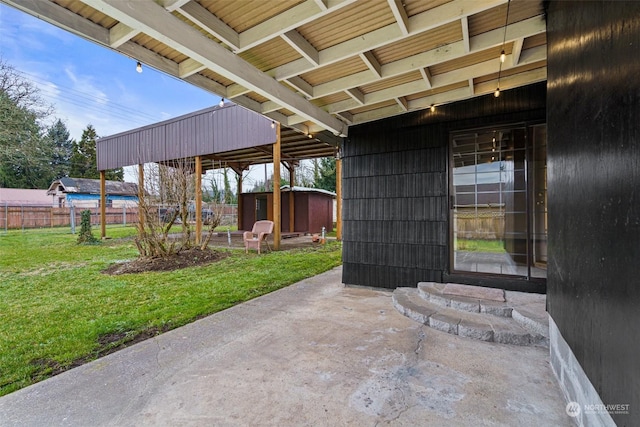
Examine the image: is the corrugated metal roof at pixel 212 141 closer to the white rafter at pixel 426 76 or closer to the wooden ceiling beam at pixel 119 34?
the white rafter at pixel 426 76

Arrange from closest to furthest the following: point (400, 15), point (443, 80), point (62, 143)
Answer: point (400, 15) → point (443, 80) → point (62, 143)

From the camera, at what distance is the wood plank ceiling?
1857 mm

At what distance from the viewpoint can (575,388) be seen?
153 cm

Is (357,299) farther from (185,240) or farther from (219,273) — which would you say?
(185,240)

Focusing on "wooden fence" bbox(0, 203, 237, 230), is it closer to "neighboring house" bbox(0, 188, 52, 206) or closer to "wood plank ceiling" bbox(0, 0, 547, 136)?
"neighboring house" bbox(0, 188, 52, 206)

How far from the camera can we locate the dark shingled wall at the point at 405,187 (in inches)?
133

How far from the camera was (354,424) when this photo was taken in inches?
59.9

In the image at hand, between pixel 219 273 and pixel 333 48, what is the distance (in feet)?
14.5

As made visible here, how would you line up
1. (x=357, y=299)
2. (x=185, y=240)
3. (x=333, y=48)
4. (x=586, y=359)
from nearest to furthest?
(x=586, y=359) → (x=333, y=48) → (x=357, y=299) → (x=185, y=240)

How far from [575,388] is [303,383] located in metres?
1.58

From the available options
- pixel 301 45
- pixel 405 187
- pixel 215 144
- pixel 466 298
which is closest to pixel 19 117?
pixel 215 144

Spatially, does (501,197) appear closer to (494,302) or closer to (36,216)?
(494,302)

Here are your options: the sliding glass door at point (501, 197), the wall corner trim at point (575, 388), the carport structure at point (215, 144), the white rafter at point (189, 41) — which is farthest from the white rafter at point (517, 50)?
the carport structure at point (215, 144)

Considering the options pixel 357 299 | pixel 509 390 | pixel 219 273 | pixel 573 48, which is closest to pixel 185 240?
pixel 219 273
